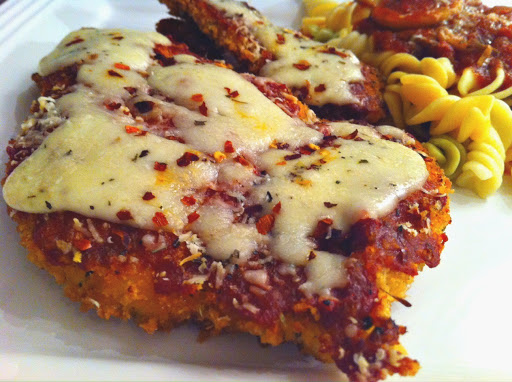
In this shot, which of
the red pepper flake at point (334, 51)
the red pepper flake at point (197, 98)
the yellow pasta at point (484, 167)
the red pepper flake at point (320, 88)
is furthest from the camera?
the red pepper flake at point (334, 51)

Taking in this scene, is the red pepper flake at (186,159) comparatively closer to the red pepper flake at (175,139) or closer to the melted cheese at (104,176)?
the melted cheese at (104,176)

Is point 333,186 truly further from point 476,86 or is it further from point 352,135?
point 476,86

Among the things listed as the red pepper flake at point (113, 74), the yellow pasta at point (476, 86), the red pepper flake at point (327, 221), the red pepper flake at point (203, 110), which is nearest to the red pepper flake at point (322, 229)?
the red pepper flake at point (327, 221)

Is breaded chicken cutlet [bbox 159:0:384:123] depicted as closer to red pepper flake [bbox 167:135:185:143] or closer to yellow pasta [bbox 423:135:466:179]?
yellow pasta [bbox 423:135:466:179]

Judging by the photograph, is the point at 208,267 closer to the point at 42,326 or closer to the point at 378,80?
the point at 42,326

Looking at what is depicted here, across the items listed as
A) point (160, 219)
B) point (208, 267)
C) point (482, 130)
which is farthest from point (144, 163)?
point (482, 130)

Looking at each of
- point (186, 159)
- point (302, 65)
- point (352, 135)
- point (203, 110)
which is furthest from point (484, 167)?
point (186, 159)
